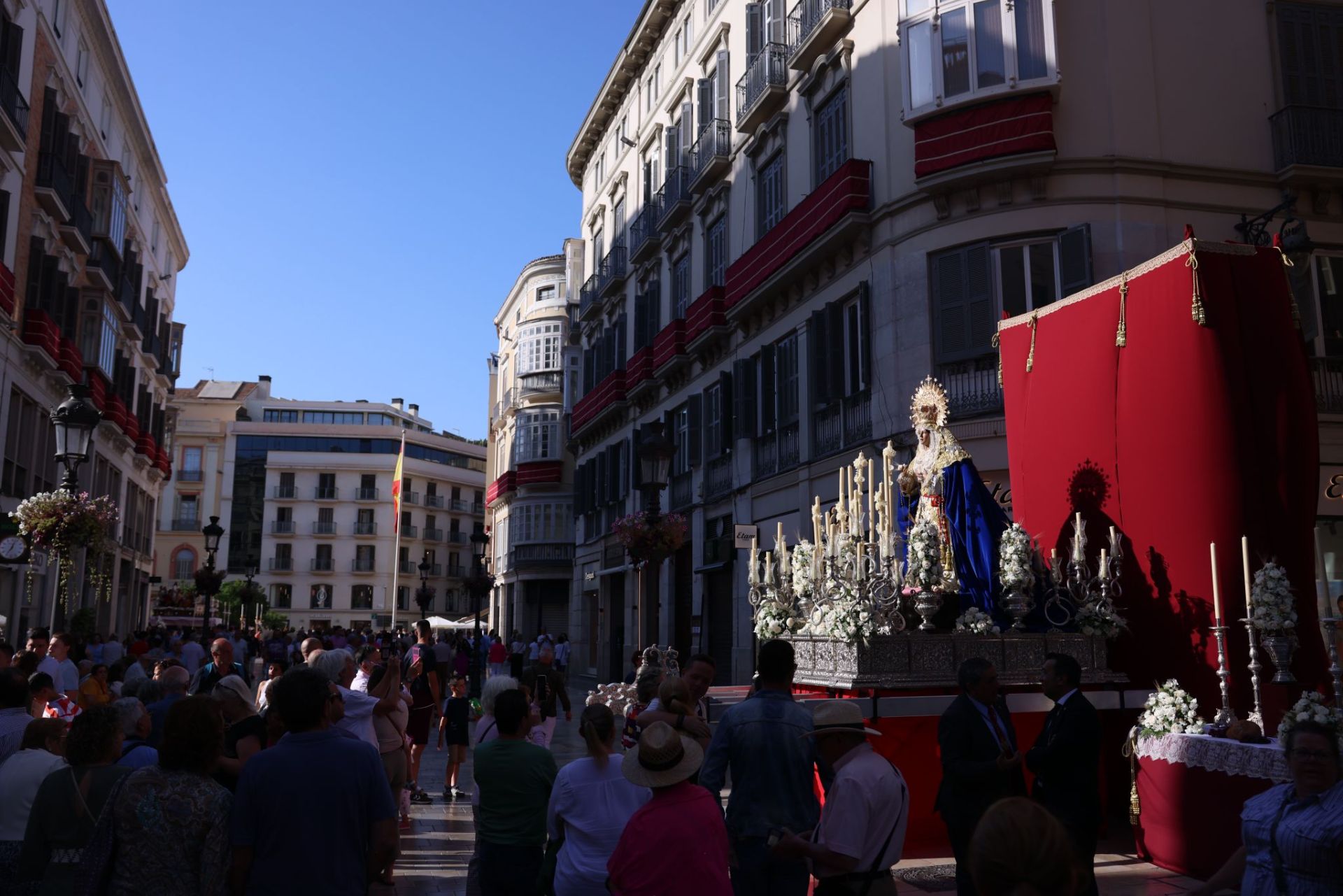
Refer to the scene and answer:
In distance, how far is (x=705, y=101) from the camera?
2816cm

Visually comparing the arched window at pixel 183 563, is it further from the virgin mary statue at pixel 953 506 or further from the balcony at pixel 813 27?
the virgin mary statue at pixel 953 506

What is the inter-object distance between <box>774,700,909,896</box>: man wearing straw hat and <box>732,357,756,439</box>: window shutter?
19.6 m

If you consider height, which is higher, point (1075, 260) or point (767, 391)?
point (1075, 260)

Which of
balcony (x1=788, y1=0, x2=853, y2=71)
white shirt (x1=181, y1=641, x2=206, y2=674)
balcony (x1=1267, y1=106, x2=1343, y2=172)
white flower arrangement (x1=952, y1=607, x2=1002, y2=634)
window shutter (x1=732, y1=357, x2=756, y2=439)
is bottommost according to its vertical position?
white shirt (x1=181, y1=641, x2=206, y2=674)

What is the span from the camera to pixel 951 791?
6473 mm

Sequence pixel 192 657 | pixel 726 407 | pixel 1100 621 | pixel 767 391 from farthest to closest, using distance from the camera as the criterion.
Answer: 1. pixel 726 407
2. pixel 767 391
3. pixel 192 657
4. pixel 1100 621

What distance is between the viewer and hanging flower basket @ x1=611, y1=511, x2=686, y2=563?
47.2 feet

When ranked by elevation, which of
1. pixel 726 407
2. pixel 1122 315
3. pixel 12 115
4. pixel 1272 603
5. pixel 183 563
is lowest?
pixel 1272 603

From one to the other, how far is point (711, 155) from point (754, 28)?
3142 millimetres

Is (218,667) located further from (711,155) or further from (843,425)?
(711,155)

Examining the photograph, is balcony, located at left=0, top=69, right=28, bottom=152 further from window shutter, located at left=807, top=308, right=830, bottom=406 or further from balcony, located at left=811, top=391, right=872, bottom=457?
balcony, located at left=811, top=391, right=872, bottom=457

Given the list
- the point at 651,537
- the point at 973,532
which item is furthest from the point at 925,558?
the point at 651,537

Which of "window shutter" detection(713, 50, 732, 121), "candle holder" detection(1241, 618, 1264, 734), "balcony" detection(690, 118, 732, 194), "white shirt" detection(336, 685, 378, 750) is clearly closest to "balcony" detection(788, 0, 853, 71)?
"balcony" detection(690, 118, 732, 194)

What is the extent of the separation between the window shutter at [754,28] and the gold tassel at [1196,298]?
16358 mm
